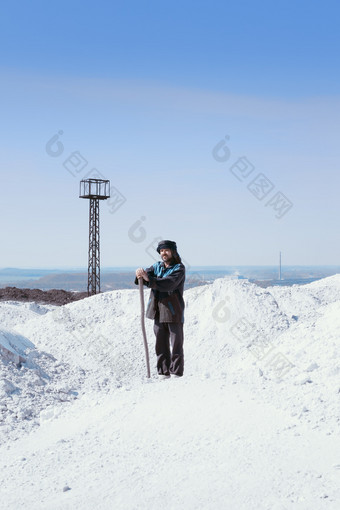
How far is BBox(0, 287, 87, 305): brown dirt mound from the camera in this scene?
22609 mm

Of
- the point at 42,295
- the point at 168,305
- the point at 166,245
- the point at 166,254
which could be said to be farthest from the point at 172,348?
the point at 42,295

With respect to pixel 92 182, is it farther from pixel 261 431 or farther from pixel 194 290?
pixel 261 431

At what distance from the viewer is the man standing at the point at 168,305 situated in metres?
6.93

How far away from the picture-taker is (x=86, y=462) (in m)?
4.38

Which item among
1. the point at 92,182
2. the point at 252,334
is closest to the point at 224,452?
the point at 252,334

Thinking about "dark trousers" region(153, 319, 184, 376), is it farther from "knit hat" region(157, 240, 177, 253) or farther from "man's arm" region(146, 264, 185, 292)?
"knit hat" region(157, 240, 177, 253)

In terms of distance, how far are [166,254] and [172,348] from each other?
1.27 meters

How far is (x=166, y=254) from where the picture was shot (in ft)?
23.0

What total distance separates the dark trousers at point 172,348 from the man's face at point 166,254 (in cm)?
86

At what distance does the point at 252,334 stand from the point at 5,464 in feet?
24.2

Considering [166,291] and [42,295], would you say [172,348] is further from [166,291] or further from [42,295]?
[42,295]

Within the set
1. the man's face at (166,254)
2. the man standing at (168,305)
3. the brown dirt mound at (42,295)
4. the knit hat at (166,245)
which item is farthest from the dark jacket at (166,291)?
the brown dirt mound at (42,295)

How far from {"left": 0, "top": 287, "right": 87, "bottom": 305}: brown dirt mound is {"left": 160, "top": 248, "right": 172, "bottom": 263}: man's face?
15.8 meters

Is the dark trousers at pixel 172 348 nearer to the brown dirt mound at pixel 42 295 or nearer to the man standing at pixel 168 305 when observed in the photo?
the man standing at pixel 168 305
